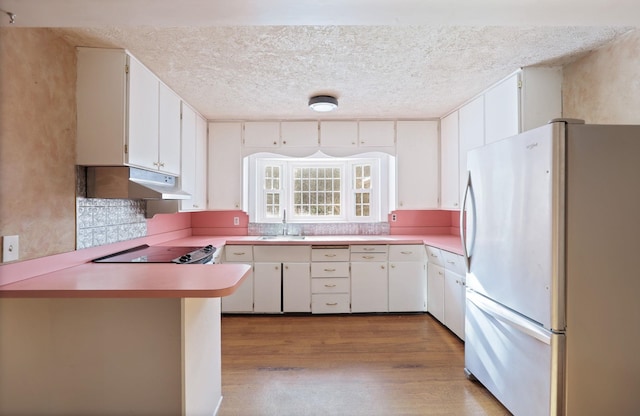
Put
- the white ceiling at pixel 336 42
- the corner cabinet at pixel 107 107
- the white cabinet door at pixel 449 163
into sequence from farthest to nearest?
1. the white cabinet door at pixel 449 163
2. the corner cabinet at pixel 107 107
3. the white ceiling at pixel 336 42

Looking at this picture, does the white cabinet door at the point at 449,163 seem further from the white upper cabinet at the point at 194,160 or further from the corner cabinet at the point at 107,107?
the corner cabinet at the point at 107,107

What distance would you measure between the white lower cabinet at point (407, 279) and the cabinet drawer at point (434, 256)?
0.08m

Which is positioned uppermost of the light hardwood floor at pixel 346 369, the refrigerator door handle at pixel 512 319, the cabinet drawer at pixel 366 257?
the cabinet drawer at pixel 366 257

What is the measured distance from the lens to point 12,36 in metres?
1.53

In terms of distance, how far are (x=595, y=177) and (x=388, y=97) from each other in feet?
6.12

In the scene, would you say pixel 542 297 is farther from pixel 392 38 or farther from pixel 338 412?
pixel 392 38

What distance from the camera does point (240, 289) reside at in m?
3.32

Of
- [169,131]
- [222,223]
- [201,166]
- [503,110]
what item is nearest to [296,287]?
[222,223]

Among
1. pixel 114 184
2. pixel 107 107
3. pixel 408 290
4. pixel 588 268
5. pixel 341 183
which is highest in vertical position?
pixel 107 107

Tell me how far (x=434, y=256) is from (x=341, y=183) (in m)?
1.50

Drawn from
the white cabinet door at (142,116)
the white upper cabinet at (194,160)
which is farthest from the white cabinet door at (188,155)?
the white cabinet door at (142,116)

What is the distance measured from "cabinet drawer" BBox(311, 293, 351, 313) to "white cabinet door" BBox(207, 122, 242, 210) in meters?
1.45

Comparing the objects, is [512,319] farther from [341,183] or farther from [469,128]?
[341,183]

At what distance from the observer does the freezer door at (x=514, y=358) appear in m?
1.47
